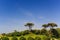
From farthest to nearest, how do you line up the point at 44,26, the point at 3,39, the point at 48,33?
the point at 44,26 → the point at 48,33 → the point at 3,39

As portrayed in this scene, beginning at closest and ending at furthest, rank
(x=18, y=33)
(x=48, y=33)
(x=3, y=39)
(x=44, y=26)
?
(x=3, y=39), (x=18, y=33), (x=48, y=33), (x=44, y=26)

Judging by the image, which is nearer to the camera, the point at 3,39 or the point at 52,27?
the point at 3,39

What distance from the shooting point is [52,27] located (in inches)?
2007

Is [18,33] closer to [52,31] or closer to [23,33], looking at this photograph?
[23,33]

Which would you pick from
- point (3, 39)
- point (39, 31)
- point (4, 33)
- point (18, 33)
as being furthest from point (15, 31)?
point (3, 39)

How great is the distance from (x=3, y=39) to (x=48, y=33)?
69.4 feet

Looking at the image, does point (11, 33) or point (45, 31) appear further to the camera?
point (45, 31)

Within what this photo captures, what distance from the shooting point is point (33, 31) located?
163 feet

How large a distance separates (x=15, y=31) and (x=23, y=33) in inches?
124

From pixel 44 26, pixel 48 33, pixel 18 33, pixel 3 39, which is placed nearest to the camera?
pixel 3 39

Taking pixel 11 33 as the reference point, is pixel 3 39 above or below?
below

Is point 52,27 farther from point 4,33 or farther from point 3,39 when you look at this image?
point 3,39

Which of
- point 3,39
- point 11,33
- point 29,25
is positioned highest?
point 29,25

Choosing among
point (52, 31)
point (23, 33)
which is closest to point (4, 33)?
point (23, 33)
